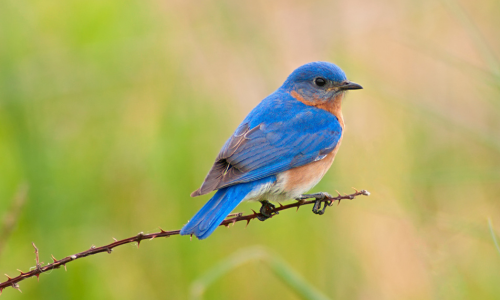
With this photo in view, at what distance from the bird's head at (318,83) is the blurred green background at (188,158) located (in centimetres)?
21

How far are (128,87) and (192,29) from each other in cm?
83

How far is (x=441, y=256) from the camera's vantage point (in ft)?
8.79

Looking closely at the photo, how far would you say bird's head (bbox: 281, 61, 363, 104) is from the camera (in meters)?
3.98

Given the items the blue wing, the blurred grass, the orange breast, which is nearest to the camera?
the blurred grass

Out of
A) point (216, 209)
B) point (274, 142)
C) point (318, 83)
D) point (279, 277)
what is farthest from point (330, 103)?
point (279, 277)

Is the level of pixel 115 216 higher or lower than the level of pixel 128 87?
lower

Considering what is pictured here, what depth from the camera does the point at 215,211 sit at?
284 cm

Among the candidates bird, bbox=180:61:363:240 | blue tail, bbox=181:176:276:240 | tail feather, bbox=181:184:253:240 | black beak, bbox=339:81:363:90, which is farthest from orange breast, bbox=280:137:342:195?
black beak, bbox=339:81:363:90

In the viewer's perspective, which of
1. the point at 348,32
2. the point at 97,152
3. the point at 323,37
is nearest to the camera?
the point at 97,152

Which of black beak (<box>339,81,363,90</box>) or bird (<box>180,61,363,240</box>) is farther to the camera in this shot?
black beak (<box>339,81,363,90</box>)

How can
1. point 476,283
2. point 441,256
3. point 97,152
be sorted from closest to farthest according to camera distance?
point 441,256 → point 476,283 → point 97,152

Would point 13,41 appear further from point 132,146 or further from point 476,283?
point 476,283

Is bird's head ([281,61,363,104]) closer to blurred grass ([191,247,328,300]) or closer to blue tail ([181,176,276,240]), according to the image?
blue tail ([181,176,276,240])

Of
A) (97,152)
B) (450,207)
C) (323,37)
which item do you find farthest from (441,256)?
(323,37)
